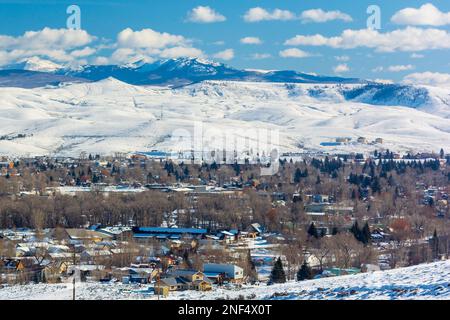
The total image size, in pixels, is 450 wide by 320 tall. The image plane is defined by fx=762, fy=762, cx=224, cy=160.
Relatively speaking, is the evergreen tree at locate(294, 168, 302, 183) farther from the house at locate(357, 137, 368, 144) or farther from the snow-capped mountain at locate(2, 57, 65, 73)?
the snow-capped mountain at locate(2, 57, 65, 73)

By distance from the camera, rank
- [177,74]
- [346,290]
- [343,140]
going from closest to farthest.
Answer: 1. [346,290]
2. [343,140]
3. [177,74]

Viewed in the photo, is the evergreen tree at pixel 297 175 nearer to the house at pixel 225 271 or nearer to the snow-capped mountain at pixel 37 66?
the house at pixel 225 271

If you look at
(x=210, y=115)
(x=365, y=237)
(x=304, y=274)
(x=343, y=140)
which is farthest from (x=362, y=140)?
(x=304, y=274)

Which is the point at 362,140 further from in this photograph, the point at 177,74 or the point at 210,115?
the point at 177,74

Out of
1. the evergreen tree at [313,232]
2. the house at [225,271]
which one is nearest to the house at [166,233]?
the evergreen tree at [313,232]

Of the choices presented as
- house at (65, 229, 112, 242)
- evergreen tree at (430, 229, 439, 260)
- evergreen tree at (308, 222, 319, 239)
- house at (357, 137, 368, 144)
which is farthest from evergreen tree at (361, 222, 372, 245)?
house at (357, 137, 368, 144)
